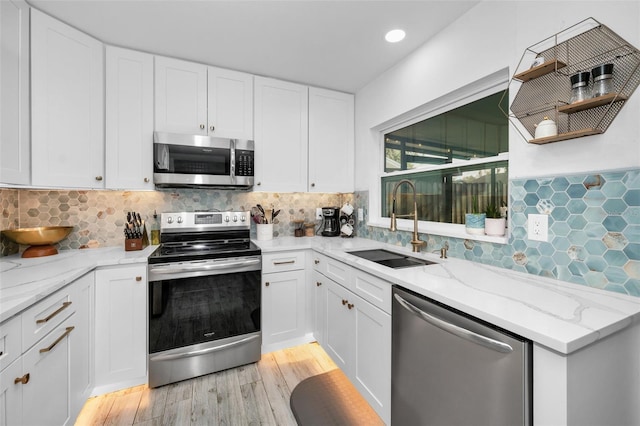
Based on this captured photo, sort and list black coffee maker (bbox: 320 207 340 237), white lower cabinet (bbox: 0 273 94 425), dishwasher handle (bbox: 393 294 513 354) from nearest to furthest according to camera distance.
A: dishwasher handle (bbox: 393 294 513 354) → white lower cabinet (bbox: 0 273 94 425) → black coffee maker (bbox: 320 207 340 237)

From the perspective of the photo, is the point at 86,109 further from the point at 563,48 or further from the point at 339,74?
the point at 563,48

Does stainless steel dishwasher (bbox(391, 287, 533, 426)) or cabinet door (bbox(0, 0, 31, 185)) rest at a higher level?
cabinet door (bbox(0, 0, 31, 185))

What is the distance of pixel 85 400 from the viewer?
1.70 metres

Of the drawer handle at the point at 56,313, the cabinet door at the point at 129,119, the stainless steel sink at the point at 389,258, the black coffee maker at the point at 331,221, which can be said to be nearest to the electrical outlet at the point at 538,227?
the stainless steel sink at the point at 389,258

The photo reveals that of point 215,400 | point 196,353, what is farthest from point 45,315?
point 215,400

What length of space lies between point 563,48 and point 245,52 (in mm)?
2001

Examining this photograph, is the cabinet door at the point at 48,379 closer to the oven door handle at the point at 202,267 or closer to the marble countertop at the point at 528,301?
the oven door handle at the point at 202,267

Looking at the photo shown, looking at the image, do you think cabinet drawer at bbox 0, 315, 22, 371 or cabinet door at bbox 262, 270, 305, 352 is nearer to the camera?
cabinet drawer at bbox 0, 315, 22, 371

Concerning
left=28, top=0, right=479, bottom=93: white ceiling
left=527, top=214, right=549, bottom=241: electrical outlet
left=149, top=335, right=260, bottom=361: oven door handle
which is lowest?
left=149, top=335, right=260, bottom=361: oven door handle

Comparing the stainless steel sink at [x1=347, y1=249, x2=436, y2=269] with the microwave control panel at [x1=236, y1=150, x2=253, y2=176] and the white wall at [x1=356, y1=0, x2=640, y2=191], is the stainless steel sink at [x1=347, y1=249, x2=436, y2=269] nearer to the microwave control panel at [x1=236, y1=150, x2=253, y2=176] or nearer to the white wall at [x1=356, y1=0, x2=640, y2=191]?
the white wall at [x1=356, y1=0, x2=640, y2=191]

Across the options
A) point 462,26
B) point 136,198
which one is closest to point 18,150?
point 136,198

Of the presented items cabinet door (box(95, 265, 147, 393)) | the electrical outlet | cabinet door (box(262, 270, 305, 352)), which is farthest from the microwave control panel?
the electrical outlet

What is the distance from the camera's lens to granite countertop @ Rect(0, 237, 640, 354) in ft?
2.71

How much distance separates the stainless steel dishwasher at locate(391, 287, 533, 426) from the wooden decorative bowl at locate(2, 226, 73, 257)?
2315 mm
